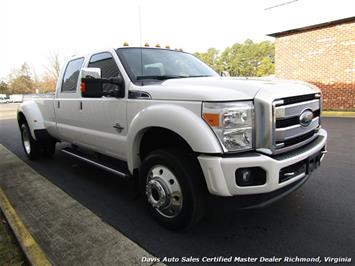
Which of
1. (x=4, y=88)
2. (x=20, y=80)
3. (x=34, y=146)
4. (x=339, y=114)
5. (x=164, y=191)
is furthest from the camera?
(x=4, y=88)

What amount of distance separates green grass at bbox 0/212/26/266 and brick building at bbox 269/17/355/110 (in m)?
13.5

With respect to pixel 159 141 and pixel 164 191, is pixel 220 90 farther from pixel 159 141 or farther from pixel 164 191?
pixel 164 191

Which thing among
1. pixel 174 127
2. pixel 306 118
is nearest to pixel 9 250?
pixel 174 127

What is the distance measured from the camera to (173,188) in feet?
8.89

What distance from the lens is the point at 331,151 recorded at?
5.71 metres

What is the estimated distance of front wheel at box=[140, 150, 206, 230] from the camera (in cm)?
255

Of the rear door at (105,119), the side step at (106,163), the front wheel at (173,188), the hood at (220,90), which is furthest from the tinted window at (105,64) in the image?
the front wheel at (173,188)

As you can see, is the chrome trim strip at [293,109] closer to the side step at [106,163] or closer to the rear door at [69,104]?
the side step at [106,163]

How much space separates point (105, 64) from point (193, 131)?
1947mm

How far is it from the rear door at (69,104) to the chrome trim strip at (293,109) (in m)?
2.95

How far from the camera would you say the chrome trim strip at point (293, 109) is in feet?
7.78

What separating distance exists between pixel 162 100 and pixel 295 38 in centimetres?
1334

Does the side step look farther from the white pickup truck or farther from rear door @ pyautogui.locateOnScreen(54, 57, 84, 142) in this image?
rear door @ pyautogui.locateOnScreen(54, 57, 84, 142)

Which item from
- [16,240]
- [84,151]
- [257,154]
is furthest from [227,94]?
[84,151]
